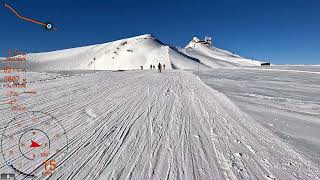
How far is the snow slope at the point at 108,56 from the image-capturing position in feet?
452

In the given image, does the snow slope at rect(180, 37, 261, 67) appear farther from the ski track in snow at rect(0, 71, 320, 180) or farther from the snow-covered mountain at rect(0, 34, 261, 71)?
the ski track in snow at rect(0, 71, 320, 180)

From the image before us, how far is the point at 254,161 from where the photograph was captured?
18.0 ft

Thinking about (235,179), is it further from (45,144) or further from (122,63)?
(122,63)

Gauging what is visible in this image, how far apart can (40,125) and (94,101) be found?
4.33m

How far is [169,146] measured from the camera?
616cm

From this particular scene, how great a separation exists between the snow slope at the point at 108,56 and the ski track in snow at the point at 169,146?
115m

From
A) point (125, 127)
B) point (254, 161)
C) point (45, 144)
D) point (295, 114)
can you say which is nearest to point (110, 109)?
point (125, 127)
